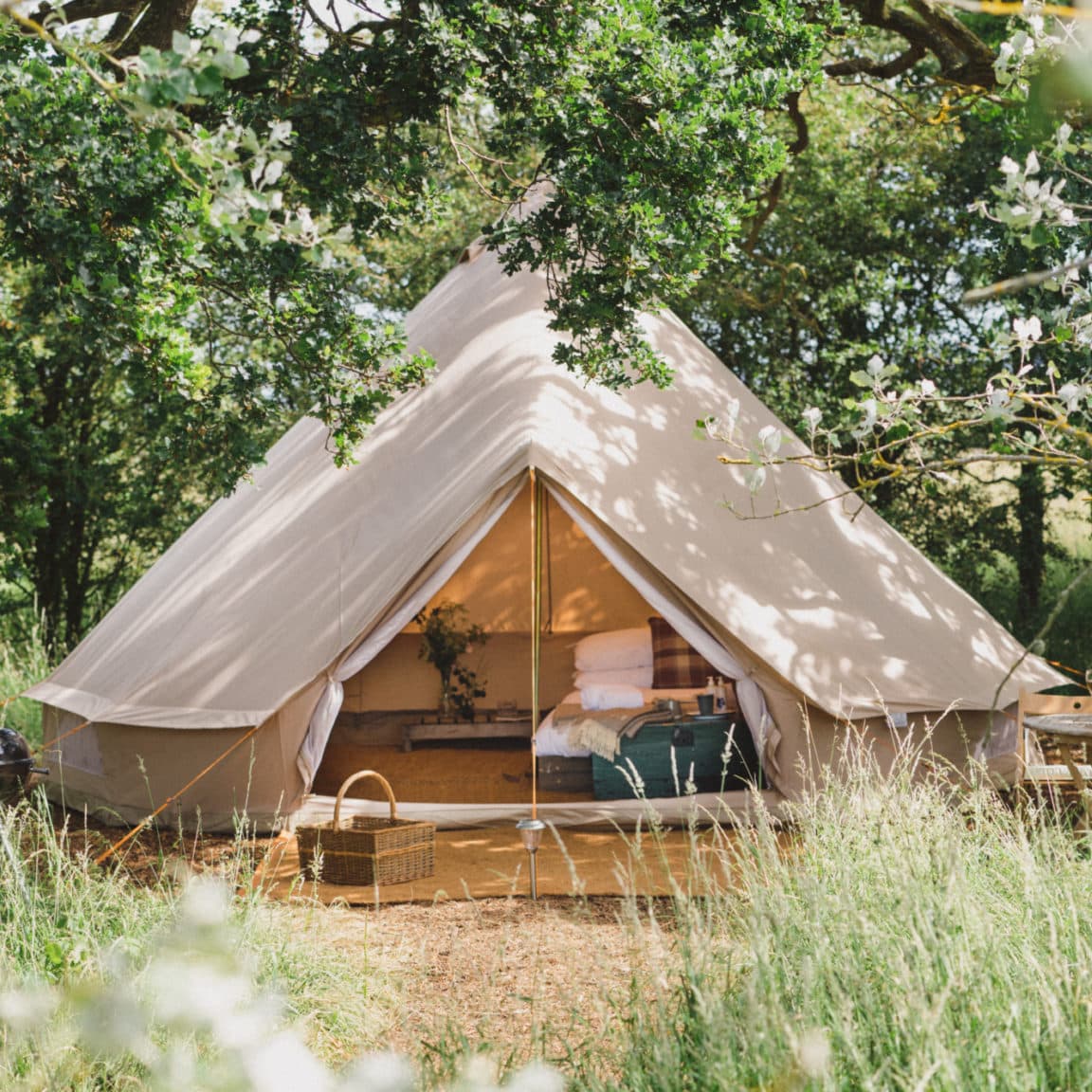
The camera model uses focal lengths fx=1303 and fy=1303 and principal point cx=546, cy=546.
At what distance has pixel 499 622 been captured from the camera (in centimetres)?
763

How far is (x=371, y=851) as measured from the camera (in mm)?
4266

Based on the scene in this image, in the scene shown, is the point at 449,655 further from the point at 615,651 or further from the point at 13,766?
the point at 13,766

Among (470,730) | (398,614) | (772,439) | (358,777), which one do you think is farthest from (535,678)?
(772,439)

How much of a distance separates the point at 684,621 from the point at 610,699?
1151mm

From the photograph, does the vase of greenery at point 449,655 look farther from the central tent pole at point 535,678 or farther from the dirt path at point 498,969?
the dirt path at point 498,969

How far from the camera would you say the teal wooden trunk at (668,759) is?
5465 mm

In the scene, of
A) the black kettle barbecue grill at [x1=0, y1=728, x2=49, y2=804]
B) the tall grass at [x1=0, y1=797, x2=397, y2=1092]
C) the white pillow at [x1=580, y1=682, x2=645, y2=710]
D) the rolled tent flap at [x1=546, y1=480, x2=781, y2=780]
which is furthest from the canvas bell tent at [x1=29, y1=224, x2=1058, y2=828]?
the tall grass at [x1=0, y1=797, x2=397, y2=1092]

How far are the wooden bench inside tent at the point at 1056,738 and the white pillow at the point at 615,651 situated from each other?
8.35ft

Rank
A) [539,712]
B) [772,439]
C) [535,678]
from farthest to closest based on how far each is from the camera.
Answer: [539,712]
[535,678]
[772,439]

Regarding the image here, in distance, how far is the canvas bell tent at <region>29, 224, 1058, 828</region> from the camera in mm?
4910

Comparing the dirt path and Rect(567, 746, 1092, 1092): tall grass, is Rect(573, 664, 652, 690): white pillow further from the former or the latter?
Rect(567, 746, 1092, 1092): tall grass

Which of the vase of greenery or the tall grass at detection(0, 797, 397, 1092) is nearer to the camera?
the tall grass at detection(0, 797, 397, 1092)

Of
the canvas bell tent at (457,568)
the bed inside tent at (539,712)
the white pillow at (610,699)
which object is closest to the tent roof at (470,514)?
the canvas bell tent at (457,568)

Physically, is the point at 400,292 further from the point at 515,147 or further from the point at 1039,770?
the point at 1039,770
